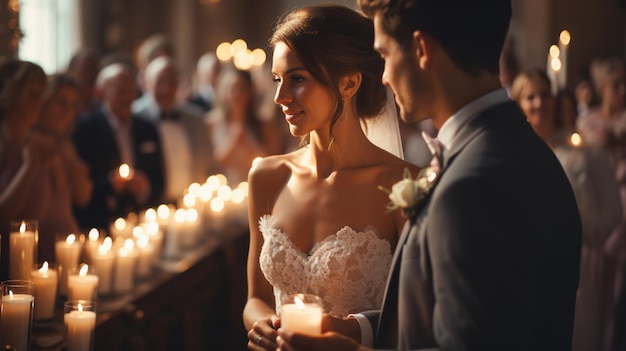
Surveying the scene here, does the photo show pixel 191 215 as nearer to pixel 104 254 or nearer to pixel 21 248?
pixel 104 254

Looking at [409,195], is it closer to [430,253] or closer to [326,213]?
[430,253]

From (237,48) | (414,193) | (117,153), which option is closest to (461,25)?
(414,193)

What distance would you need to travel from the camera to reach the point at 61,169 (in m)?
3.93

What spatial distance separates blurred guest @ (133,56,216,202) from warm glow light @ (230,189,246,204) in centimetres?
59

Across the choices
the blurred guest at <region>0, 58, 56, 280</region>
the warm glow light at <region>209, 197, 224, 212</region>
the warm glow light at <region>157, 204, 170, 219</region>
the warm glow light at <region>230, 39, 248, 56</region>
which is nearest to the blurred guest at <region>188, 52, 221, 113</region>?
the warm glow light at <region>230, 39, 248, 56</region>

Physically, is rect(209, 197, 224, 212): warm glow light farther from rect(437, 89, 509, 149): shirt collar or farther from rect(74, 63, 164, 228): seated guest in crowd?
rect(437, 89, 509, 149): shirt collar

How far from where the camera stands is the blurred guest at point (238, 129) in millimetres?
7062

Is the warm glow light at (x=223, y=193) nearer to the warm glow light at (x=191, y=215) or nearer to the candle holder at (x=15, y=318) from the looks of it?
the warm glow light at (x=191, y=215)

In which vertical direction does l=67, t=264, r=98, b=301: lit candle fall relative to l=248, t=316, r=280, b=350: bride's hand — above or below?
below

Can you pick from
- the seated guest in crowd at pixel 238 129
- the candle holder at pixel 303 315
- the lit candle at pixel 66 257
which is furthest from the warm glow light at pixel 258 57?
the candle holder at pixel 303 315

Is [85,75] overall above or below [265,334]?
above

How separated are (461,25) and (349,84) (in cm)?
102

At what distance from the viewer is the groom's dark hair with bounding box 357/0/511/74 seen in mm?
1599

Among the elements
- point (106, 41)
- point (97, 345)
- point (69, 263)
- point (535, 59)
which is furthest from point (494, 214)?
point (535, 59)
